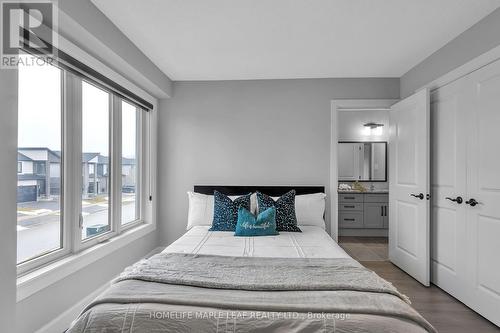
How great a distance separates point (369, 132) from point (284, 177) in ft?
9.36

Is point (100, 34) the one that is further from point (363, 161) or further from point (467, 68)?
point (363, 161)

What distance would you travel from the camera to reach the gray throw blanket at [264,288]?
1346 millimetres

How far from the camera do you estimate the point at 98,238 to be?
2.60 m

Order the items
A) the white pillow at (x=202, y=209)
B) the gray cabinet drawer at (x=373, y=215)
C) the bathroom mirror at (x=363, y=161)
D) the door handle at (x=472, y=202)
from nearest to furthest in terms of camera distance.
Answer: the door handle at (x=472, y=202), the white pillow at (x=202, y=209), the gray cabinet drawer at (x=373, y=215), the bathroom mirror at (x=363, y=161)

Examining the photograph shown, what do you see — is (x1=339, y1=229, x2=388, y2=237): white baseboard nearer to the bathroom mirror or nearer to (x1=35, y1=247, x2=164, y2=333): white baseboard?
the bathroom mirror

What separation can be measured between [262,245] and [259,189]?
1292mm

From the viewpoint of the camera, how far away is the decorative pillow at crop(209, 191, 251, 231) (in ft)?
9.94

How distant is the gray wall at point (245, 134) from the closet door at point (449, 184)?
1029 mm

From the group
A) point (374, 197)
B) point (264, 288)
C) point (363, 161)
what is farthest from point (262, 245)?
point (363, 161)

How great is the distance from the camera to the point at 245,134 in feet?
12.5

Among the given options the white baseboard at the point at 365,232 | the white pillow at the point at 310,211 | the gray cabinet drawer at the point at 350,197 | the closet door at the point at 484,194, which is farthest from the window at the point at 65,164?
the white baseboard at the point at 365,232

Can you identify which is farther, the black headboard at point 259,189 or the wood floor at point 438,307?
the black headboard at point 259,189

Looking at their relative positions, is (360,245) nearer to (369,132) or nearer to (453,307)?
(453,307)

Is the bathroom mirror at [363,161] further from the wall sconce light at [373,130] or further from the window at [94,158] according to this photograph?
the window at [94,158]
